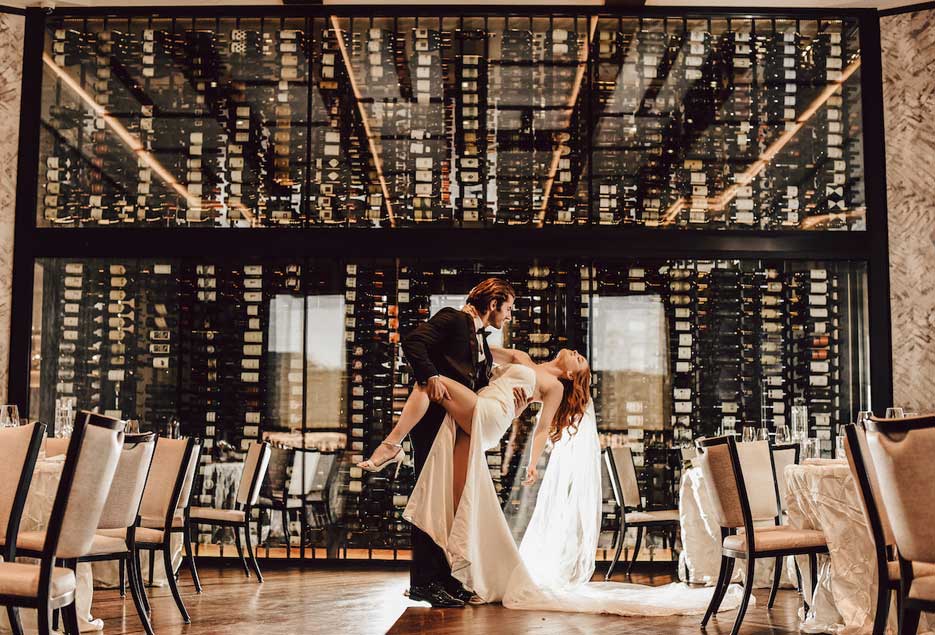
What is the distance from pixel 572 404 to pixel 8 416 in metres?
3.26

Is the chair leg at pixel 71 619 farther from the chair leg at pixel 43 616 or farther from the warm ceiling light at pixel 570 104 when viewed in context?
the warm ceiling light at pixel 570 104

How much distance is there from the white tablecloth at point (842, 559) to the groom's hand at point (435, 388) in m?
1.83

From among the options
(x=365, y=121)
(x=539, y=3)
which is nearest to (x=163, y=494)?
(x=365, y=121)

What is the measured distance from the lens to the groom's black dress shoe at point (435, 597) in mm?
5078

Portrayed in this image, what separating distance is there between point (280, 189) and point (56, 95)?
2.07 m

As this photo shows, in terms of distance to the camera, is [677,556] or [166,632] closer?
[166,632]

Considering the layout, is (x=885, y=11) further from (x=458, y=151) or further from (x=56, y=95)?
(x=56, y=95)

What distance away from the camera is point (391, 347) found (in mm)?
7793

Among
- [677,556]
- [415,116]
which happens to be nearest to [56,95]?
[415,116]

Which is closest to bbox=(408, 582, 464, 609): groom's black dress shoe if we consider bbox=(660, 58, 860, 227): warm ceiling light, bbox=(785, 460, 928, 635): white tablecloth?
bbox=(785, 460, 928, 635): white tablecloth

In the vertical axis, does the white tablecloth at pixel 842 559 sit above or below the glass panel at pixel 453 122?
below

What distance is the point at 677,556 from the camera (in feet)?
24.5

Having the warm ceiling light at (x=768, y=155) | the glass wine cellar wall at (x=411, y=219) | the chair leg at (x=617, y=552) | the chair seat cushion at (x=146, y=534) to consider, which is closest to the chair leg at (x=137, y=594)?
the chair seat cushion at (x=146, y=534)

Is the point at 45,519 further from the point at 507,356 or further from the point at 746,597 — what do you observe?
the point at 746,597
